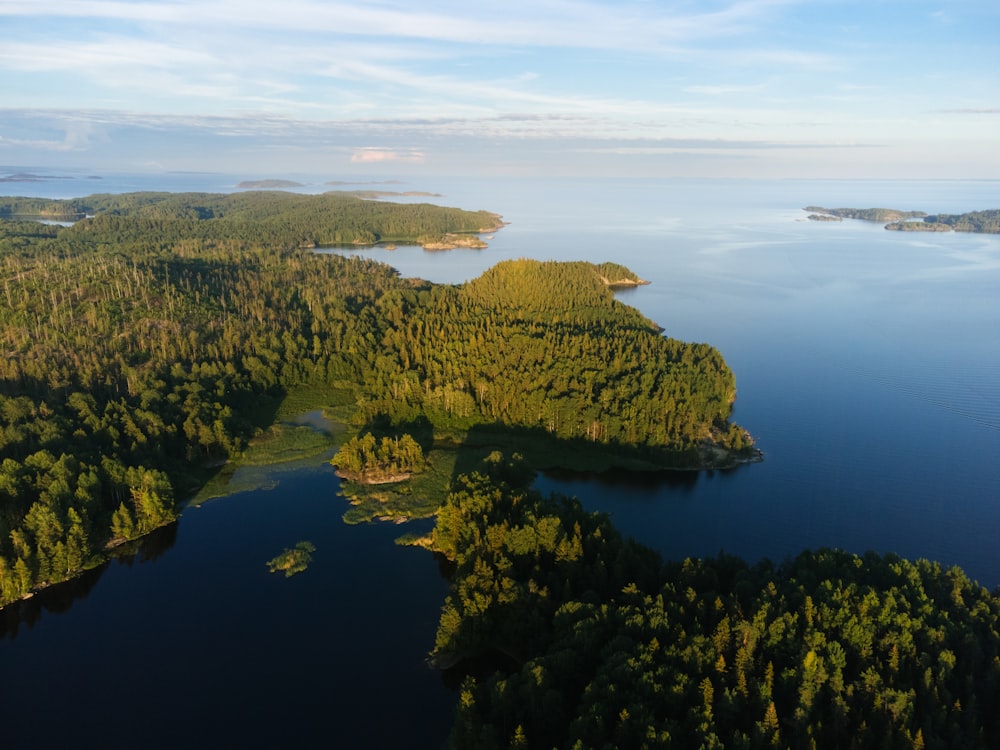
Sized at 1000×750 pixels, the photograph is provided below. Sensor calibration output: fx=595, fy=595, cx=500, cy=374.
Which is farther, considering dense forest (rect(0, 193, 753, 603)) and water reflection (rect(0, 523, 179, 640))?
dense forest (rect(0, 193, 753, 603))

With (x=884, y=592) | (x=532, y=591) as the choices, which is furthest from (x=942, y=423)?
(x=532, y=591)

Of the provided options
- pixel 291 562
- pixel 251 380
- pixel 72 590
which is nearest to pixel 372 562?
pixel 291 562

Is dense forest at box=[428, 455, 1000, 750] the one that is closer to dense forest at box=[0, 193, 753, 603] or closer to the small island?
the small island

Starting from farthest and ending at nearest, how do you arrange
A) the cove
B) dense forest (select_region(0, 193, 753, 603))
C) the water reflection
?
1. dense forest (select_region(0, 193, 753, 603))
2. the water reflection
3. the cove

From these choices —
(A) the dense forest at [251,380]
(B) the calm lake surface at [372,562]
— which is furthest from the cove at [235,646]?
(A) the dense forest at [251,380]

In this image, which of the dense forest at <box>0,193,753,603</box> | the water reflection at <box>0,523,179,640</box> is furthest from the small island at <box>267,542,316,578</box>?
the dense forest at <box>0,193,753,603</box>

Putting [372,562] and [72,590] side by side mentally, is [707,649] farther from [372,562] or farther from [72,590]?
[72,590]
